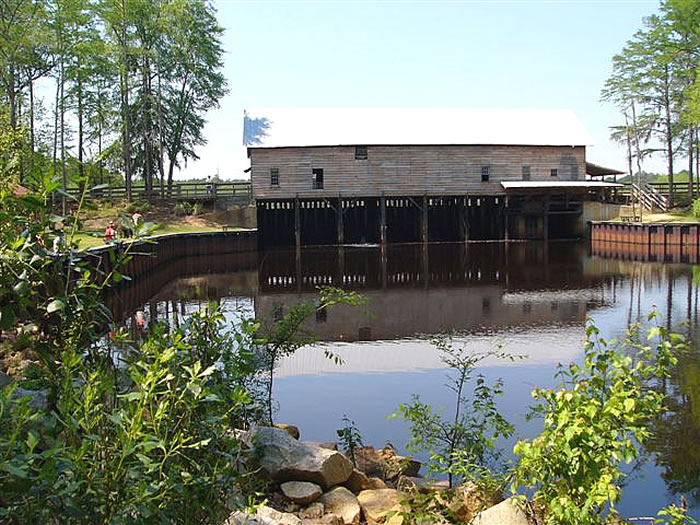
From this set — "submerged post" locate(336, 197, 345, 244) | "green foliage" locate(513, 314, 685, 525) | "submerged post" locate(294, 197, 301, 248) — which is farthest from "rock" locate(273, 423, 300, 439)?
"submerged post" locate(336, 197, 345, 244)

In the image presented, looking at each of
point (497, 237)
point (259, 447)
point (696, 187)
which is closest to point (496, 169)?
point (497, 237)

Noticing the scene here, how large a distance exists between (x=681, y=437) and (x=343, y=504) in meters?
4.63

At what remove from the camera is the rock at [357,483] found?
707 cm

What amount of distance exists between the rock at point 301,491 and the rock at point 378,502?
1.38ft

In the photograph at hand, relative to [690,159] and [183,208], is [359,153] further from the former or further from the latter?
[690,159]

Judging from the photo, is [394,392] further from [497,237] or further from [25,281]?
[497,237]

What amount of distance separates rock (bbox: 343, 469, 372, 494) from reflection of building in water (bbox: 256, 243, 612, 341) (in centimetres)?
265

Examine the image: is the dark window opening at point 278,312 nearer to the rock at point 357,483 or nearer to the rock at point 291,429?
the rock at point 291,429

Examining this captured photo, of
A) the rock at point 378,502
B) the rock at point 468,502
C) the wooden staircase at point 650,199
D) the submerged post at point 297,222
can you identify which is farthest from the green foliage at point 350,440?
the wooden staircase at point 650,199

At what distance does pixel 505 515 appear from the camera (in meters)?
5.44

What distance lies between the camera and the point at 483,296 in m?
20.8

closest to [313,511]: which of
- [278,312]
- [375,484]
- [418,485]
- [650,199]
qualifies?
[375,484]

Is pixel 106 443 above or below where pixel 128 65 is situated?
below

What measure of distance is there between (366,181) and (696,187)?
20.6 m
